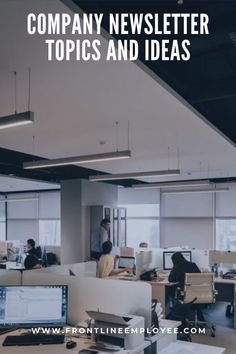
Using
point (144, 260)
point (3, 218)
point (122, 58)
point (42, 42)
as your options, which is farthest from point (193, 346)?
point (3, 218)

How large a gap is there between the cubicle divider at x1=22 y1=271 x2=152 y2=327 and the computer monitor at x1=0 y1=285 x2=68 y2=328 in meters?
0.21

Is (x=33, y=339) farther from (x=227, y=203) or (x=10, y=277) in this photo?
(x=227, y=203)

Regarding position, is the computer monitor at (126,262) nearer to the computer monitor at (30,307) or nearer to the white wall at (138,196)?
the white wall at (138,196)

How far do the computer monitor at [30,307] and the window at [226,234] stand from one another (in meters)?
8.53

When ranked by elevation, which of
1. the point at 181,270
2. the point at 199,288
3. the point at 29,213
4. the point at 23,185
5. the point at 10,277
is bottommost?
the point at 199,288

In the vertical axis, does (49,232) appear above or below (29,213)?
below

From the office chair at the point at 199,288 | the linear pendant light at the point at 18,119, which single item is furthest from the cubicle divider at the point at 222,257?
the linear pendant light at the point at 18,119

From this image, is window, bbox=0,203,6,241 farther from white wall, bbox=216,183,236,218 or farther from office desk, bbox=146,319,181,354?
office desk, bbox=146,319,181,354

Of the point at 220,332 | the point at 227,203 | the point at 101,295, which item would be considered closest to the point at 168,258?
the point at 220,332

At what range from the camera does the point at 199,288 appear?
5734mm

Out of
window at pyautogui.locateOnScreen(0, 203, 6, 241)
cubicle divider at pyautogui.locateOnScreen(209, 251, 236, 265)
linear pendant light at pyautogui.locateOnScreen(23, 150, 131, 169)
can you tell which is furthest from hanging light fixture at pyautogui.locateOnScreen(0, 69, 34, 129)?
window at pyautogui.locateOnScreen(0, 203, 6, 241)

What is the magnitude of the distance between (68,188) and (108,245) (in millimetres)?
4229

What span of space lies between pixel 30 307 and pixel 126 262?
4.78 m

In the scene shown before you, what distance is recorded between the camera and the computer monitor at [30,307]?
9.61 ft
